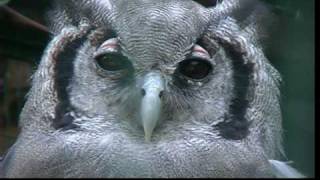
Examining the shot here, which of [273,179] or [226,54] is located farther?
[226,54]

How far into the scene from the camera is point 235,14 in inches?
84.9

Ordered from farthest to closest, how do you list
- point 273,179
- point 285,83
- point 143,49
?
point 285,83 < point 143,49 < point 273,179

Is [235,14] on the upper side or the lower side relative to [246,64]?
upper

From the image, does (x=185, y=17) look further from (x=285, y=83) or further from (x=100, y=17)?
(x=285, y=83)

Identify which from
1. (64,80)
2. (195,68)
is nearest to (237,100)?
(195,68)

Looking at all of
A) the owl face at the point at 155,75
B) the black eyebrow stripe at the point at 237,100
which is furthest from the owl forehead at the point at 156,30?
the black eyebrow stripe at the point at 237,100

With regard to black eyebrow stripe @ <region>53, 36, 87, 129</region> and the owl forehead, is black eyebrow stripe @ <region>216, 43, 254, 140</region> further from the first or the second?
black eyebrow stripe @ <region>53, 36, 87, 129</region>

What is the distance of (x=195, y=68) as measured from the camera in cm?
204

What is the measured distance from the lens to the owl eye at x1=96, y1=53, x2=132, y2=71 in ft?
6.62

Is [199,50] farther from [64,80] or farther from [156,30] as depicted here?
[64,80]

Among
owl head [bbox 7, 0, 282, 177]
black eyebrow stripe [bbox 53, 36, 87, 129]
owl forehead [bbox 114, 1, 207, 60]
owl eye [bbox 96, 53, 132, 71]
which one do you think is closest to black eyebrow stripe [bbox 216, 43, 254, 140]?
owl head [bbox 7, 0, 282, 177]
